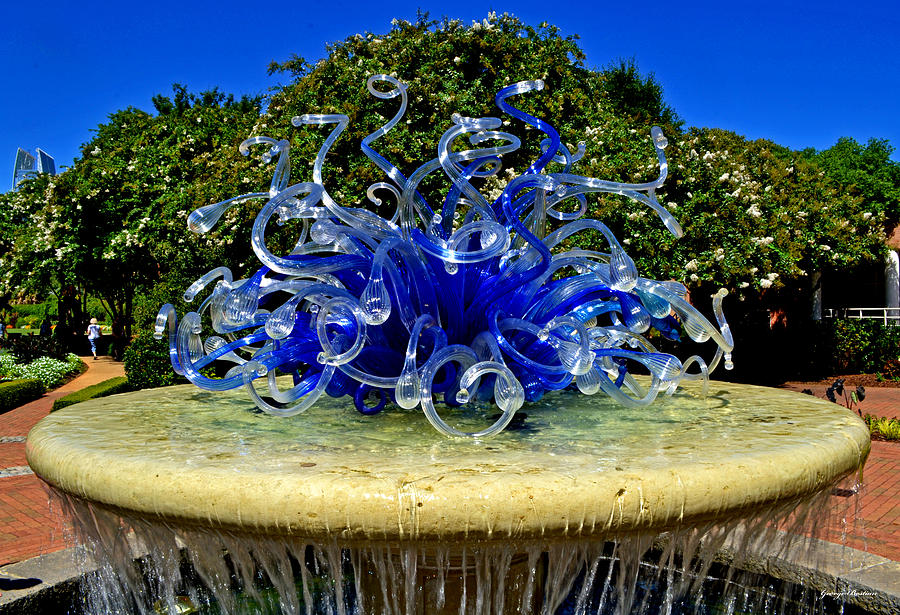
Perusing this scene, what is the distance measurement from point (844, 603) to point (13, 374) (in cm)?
1832

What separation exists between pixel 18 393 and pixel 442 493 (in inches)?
551

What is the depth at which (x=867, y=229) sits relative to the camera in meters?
16.9

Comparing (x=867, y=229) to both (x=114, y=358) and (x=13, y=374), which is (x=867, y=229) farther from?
(x=114, y=358)

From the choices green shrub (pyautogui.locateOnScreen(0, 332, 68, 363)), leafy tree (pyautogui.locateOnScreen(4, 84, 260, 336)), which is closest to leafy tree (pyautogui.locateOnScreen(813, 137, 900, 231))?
leafy tree (pyautogui.locateOnScreen(4, 84, 260, 336))

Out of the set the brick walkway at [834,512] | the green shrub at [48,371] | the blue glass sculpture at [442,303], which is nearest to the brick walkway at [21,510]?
the brick walkway at [834,512]

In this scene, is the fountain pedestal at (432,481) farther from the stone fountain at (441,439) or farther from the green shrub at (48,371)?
the green shrub at (48,371)

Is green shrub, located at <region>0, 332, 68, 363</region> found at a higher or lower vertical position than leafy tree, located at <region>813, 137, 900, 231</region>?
lower

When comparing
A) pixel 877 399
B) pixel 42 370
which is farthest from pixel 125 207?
pixel 877 399

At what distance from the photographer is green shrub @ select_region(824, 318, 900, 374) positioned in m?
17.1

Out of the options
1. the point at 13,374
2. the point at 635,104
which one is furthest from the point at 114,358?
the point at 635,104

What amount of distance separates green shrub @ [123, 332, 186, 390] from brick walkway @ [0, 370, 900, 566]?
1605mm

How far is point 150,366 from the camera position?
10.4 metres

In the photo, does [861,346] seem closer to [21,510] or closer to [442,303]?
[21,510]

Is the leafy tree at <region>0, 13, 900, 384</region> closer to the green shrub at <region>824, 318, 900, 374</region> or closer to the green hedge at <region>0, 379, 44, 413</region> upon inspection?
the green shrub at <region>824, 318, 900, 374</region>
